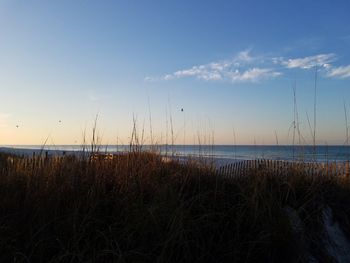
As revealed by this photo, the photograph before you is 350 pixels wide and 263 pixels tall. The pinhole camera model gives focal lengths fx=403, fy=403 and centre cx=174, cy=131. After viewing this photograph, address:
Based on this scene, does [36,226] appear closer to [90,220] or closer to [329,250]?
[90,220]

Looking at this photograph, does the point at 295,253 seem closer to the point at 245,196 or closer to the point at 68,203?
the point at 245,196

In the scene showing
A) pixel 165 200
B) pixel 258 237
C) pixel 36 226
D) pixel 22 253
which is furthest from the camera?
pixel 165 200

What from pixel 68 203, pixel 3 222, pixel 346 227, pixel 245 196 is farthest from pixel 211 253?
pixel 346 227

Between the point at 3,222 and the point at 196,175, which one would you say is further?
the point at 196,175

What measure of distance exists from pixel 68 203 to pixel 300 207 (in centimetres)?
213

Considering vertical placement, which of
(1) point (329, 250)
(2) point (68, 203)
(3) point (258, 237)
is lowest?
(1) point (329, 250)

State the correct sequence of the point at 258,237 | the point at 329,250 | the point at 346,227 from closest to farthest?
the point at 258,237
the point at 329,250
the point at 346,227

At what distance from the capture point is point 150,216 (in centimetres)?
312

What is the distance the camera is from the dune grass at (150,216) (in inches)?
113

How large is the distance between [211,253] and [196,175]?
5.01 feet

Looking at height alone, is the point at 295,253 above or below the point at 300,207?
below

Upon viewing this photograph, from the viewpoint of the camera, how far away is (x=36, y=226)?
3031 mm

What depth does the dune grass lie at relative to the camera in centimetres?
288

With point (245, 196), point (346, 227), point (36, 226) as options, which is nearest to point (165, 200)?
point (245, 196)
